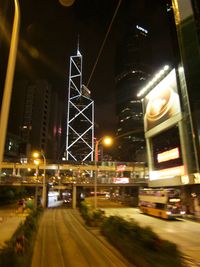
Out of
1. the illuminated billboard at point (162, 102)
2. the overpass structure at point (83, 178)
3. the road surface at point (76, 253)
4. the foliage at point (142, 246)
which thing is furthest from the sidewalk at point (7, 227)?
the illuminated billboard at point (162, 102)

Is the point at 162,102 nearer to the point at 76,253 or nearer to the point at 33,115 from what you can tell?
the point at 76,253

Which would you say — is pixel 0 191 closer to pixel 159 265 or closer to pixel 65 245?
pixel 65 245

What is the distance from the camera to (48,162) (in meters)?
71.1

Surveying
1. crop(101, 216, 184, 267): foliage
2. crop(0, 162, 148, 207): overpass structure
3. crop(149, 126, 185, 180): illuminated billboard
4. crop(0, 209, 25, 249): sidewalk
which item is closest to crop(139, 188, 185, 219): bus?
crop(149, 126, 185, 180): illuminated billboard

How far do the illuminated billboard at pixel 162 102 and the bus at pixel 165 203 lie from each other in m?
18.2

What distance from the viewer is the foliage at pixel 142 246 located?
31.7 ft

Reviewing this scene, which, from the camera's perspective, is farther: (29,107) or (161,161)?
(29,107)

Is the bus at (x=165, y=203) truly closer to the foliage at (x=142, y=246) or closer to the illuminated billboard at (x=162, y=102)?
the foliage at (x=142, y=246)

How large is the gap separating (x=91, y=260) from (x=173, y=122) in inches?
1525

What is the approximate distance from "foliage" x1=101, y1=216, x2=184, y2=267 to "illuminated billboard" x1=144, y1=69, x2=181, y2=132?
3540 cm

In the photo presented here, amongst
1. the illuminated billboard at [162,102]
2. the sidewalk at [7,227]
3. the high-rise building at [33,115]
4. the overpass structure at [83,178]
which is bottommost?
the sidewalk at [7,227]

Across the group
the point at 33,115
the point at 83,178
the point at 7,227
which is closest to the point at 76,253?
the point at 7,227

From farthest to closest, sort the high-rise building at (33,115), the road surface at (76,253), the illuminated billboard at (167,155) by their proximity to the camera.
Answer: the high-rise building at (33,115) → the illuminated billboard at (167,155) → the road surface at (76,253)

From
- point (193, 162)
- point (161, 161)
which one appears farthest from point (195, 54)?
point (161, 161)
